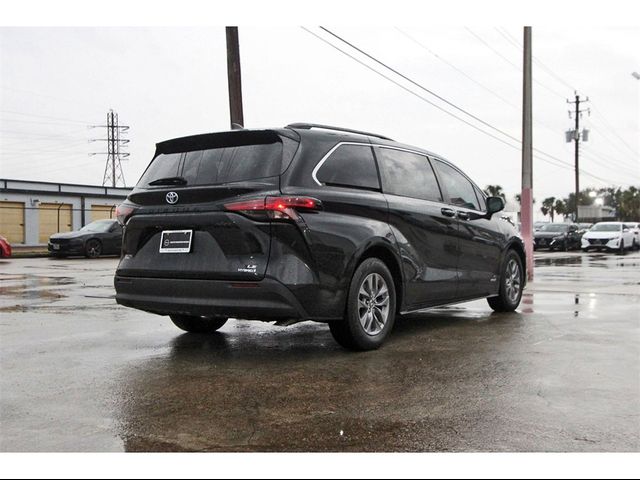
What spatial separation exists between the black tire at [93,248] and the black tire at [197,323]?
19.2 metres

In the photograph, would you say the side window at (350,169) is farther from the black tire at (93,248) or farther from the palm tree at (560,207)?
the palm tree at (560,207)

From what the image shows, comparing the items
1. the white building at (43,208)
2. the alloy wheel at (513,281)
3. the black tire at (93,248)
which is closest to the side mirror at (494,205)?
the alloy wheel at (513,281)

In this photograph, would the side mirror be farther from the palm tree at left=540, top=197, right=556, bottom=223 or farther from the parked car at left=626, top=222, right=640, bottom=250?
the palm tree at left=540, top=197, right=556, bottom=223

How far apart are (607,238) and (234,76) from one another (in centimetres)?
2153

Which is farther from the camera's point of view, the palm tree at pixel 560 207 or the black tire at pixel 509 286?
the palm tree at pixel 560 207

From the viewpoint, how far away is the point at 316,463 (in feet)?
10.2

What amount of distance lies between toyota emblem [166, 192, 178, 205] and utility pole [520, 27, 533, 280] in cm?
1097

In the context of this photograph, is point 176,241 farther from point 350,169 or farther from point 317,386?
point 317,386

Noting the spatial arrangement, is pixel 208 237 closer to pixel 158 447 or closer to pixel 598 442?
pixel 158 447

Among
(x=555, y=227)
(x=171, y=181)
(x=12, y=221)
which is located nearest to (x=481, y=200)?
(x=171, y=181)

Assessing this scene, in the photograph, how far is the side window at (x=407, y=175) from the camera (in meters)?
6.25

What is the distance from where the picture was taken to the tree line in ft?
354

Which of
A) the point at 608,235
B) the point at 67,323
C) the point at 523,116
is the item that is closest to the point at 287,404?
the point at 67,323

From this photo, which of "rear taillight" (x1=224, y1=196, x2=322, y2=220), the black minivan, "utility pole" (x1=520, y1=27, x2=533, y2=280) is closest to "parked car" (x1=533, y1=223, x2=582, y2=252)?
"utility pole" (x1=520, y1=27, x2=533, y2=280)
